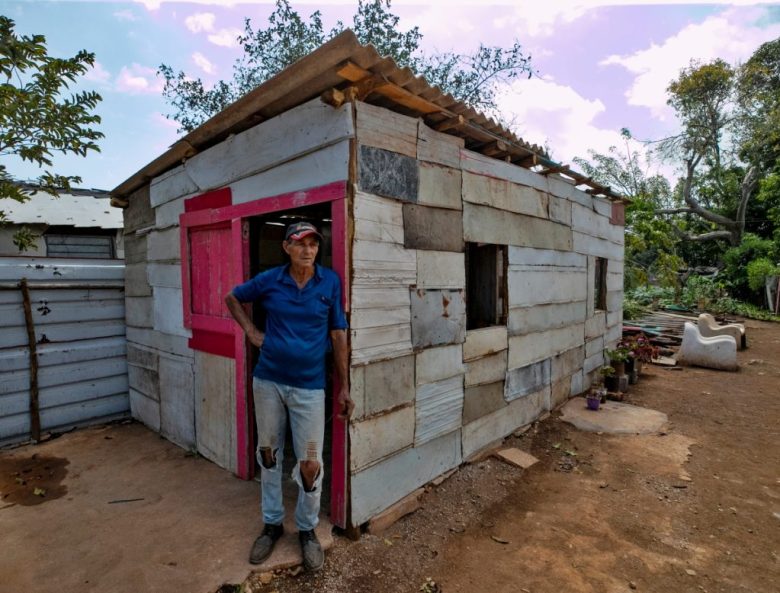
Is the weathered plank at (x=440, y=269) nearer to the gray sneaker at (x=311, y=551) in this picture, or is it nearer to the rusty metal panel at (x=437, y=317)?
the rusty metal panel at (x=437, y=317)

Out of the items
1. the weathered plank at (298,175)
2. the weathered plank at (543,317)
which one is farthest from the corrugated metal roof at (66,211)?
the weathered plank at (543,317)

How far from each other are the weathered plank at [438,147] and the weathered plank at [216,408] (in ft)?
8.65

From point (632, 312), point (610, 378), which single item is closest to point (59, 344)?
point (610, 378)

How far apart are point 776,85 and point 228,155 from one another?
26497 mm

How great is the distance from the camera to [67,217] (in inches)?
420

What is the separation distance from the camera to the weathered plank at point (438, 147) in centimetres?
339

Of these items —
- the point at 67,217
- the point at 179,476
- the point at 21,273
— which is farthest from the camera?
the point at 67,217

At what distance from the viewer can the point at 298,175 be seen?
3162 millimetres

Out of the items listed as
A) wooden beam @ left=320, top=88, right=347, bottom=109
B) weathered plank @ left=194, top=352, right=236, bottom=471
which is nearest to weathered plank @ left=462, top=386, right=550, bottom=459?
weathered plank @ left=194, top=352, right=236, bottom=471

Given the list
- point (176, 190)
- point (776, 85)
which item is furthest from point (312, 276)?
point (776, 85)

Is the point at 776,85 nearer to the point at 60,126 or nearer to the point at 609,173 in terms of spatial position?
the point at 609,173

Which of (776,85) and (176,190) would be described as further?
(776,85)

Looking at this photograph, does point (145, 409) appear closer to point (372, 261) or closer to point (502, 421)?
point (372, 261)

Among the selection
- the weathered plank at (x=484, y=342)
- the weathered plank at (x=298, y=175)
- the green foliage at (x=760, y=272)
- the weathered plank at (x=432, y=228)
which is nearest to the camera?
the weathered plank at (x=298, y=175)
